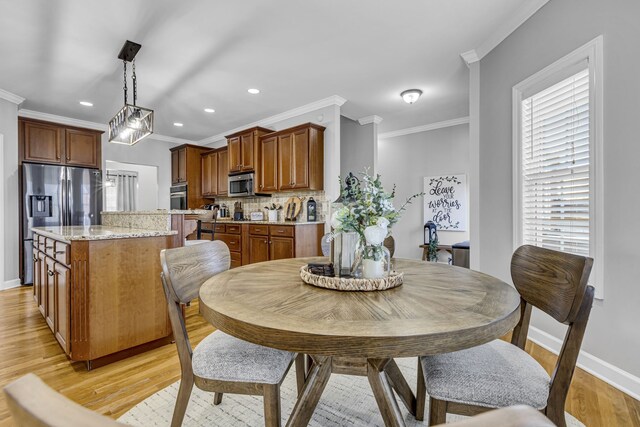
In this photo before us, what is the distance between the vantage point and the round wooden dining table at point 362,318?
2.61ft

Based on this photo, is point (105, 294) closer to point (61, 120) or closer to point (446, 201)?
point (61, 120)

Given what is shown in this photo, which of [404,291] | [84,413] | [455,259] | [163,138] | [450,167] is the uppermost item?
[163,138]

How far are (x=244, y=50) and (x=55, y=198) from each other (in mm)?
3612

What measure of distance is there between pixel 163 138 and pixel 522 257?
652 centimetres

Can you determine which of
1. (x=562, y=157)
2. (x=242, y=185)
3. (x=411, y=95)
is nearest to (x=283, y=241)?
(x=242, y=185)

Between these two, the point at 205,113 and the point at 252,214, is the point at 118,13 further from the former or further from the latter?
the point at 252,214

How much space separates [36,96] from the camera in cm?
409

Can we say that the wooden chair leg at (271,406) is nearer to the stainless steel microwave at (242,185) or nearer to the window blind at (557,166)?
the window blind at (557,166)

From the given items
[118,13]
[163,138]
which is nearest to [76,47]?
[118,13]

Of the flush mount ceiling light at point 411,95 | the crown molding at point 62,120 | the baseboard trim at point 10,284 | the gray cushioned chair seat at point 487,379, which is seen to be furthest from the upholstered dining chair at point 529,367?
the crown molding at point 62,120

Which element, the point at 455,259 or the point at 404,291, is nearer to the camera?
the point at 404,291

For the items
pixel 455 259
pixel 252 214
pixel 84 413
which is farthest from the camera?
pixel 252 214

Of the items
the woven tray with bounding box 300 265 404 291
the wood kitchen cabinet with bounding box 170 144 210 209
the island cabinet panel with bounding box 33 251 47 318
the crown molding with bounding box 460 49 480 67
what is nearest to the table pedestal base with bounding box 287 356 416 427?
the woven tray with bounding box 300 265 404 291

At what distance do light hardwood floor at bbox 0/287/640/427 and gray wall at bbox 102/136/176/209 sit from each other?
3580 millimetres
